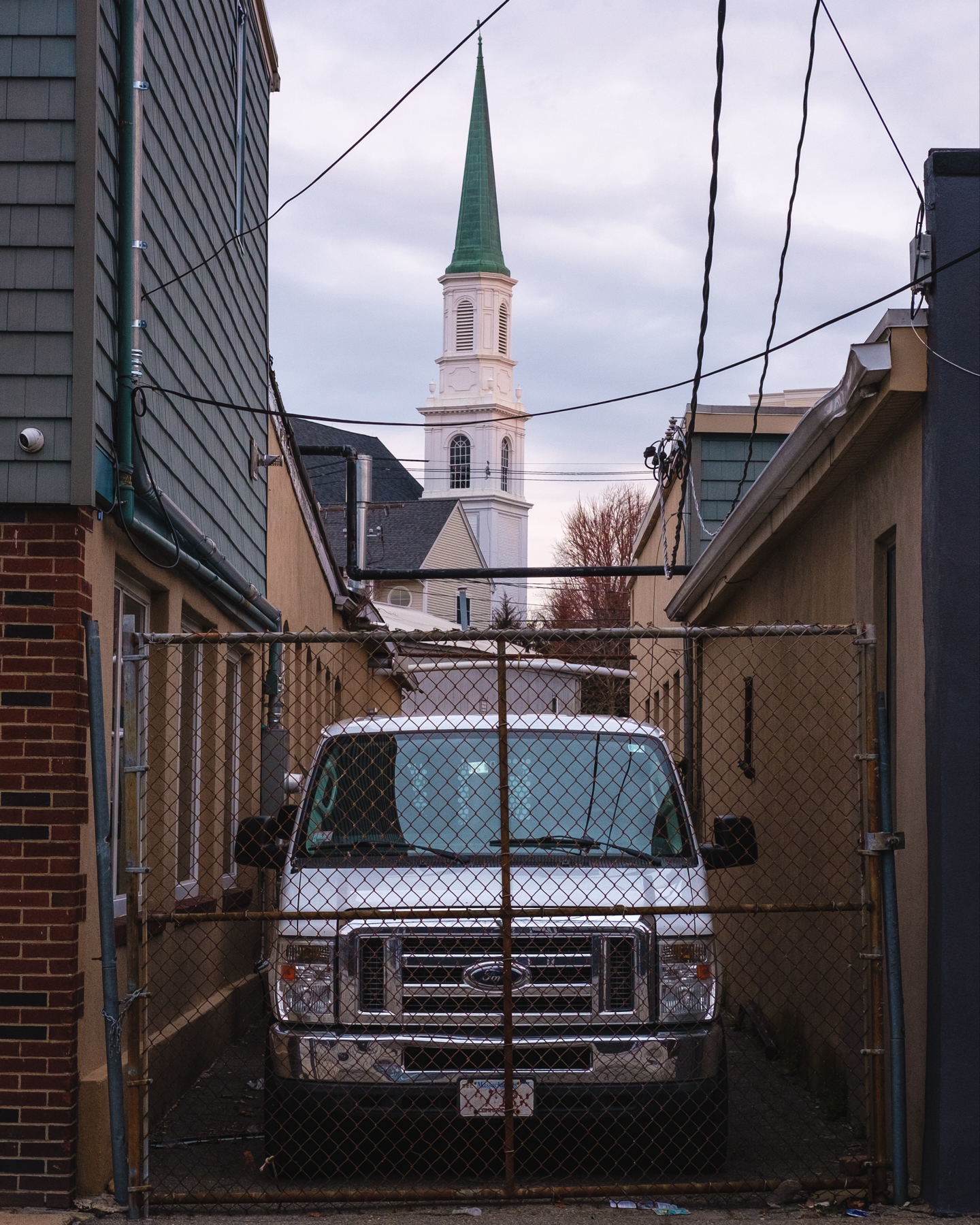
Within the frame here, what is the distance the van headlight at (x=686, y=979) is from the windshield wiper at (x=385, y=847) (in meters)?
0.98

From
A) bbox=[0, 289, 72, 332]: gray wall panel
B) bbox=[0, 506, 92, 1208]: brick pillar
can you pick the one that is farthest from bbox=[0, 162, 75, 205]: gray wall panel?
bbox=[0, 506, 92, 1208]: brick pillar

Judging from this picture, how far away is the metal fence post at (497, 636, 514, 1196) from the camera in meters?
5.64

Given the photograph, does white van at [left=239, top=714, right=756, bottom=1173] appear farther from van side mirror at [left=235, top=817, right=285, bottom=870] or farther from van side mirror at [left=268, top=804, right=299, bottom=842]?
van side mirror at [left=268, top=804, right=299, bottom=842]

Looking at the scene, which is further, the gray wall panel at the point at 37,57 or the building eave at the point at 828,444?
the gray wall panel at the point at 37,57

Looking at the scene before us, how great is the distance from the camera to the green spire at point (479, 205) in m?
89.2

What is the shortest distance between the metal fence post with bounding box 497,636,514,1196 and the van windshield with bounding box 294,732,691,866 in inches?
23.5

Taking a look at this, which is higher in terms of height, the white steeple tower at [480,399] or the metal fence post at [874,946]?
the white steeple tower at [480,399]

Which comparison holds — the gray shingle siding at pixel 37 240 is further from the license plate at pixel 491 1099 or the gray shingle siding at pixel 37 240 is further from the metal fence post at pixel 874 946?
the metal fence post at pixel 874 946

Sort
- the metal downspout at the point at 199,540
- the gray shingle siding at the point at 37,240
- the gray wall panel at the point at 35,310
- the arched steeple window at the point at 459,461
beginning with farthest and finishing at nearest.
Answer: the arched steeple window at the point at 459,461
the metal downspout at the point at 199,540
the gray wall panel at the point at 35,310
the gray shingle siding at the point at 37,240

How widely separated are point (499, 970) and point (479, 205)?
9246 cm

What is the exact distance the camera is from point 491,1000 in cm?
591

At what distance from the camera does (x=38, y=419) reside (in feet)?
19.9

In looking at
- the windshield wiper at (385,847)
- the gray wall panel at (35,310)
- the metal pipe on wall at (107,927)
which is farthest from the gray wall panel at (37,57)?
the windshield wiper at (385,847)

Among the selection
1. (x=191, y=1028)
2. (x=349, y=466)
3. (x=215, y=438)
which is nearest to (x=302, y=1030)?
(x=191, y=1028)
